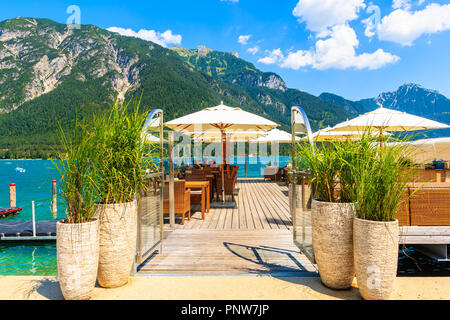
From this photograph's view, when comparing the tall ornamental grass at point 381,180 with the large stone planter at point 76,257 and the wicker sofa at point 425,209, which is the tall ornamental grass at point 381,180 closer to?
the wicker sofa at point 425,209

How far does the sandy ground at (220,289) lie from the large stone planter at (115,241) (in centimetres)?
12

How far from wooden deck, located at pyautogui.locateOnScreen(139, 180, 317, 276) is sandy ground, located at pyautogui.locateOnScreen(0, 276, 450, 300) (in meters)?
0.20

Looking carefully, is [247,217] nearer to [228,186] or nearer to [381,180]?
[228,186]

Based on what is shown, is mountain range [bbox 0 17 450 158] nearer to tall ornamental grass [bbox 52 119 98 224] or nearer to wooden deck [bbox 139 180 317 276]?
wooden deck [bbox 139 180 317 276]

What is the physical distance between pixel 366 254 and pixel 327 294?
49 centimetres

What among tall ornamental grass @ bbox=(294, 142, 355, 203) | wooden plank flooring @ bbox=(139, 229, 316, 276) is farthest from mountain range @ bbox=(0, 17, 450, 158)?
tall ornamental grass @ bbox=(294, 142, 355, 203)

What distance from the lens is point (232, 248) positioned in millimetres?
3555

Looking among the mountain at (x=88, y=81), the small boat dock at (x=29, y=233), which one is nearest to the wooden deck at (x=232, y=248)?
the small boat dock at (x=29, y=233)

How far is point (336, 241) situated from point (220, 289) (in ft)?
3.22

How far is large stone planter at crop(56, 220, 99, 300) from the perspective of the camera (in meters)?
2.03

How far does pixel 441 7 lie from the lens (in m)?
13.5

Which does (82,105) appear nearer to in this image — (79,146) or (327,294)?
(79,146)

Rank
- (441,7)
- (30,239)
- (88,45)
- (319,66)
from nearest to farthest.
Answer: (30,239), (441,7), (319,66), (88,45)
